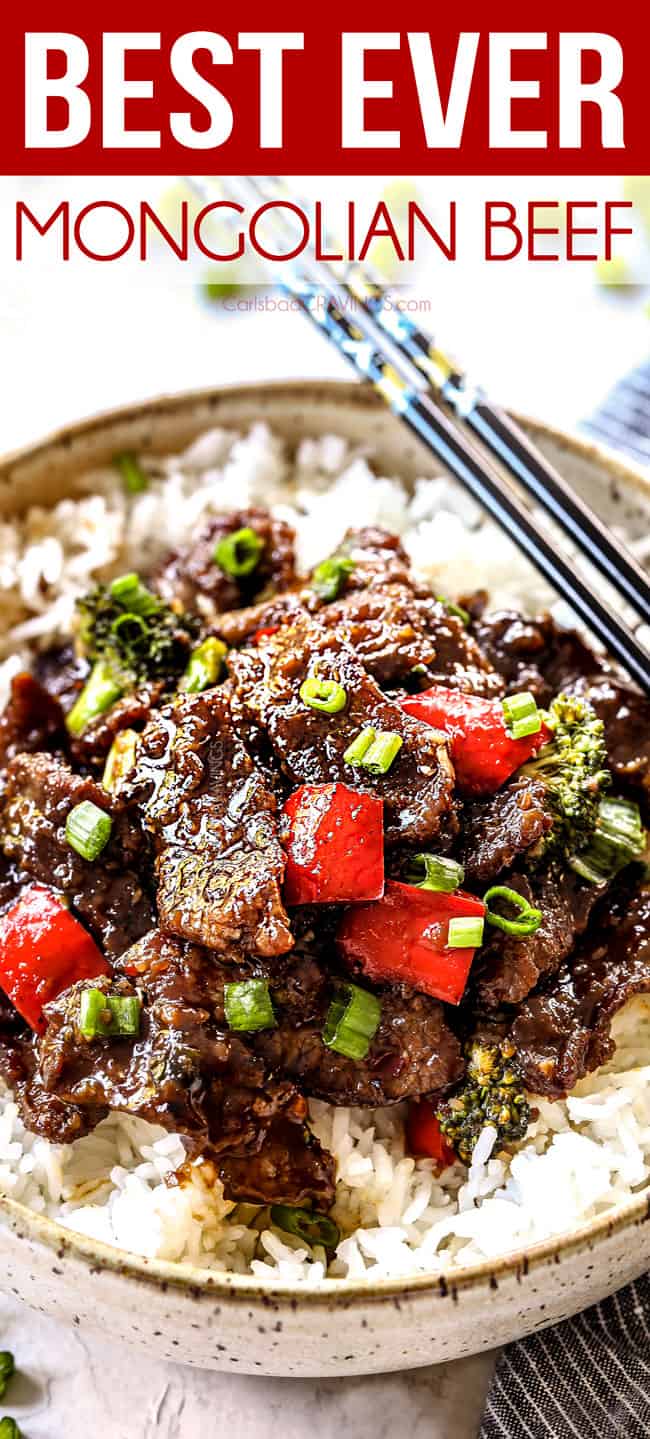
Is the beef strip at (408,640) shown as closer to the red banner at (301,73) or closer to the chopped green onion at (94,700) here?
the chopped green onion at (94,700)

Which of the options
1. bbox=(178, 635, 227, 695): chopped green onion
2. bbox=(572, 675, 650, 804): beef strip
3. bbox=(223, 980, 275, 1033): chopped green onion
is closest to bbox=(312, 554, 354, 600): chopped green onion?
bbox=(178, 635, 227, 695): chopped green onion

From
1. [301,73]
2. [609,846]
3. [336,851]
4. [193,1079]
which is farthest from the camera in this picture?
[301,73]

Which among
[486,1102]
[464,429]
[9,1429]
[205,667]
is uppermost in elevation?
[464,429]

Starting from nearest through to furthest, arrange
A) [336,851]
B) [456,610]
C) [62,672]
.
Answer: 1. [336,851]
2. [456,610]
3. [62,672]

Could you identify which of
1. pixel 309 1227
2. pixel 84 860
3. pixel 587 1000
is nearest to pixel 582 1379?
pixel 309 1227

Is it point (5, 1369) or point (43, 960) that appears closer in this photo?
point (43, 960)

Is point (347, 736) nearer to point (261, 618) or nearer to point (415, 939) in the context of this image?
point (415, 939)

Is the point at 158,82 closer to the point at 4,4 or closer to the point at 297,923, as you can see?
the point at 4,4
